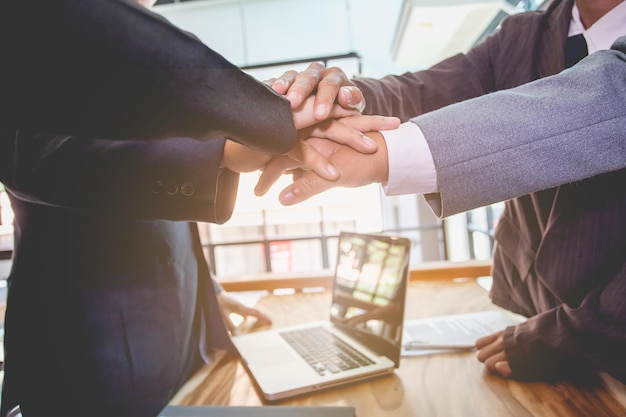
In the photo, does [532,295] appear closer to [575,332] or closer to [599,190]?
[575,332]

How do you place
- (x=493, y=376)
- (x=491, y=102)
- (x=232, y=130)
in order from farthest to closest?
(x=493, y=376) < (x=491, y=102) < (x=232, y=130)

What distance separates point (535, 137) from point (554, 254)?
0.29m

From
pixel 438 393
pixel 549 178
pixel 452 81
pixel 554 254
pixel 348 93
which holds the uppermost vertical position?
pixel 452 81

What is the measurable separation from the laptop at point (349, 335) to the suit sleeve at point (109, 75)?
60 cm

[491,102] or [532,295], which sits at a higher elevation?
[491,102]

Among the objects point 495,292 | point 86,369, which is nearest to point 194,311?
point 86,369

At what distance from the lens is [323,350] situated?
3.37 feet

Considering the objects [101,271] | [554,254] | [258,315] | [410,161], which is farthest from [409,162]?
[258,315]

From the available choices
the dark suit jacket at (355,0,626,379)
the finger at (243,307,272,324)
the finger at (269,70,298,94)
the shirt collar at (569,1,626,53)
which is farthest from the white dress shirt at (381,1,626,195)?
the finger at (243,307,272,324)

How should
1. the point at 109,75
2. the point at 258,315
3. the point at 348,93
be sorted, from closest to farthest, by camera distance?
1. the point at 109,75
2. the point at 348,93
3. the point at 258,315

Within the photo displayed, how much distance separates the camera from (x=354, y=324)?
44.3 inches

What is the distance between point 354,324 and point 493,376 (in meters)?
0.38

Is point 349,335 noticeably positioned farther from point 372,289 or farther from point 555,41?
point 555,41

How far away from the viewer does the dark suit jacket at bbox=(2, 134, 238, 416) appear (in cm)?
75
